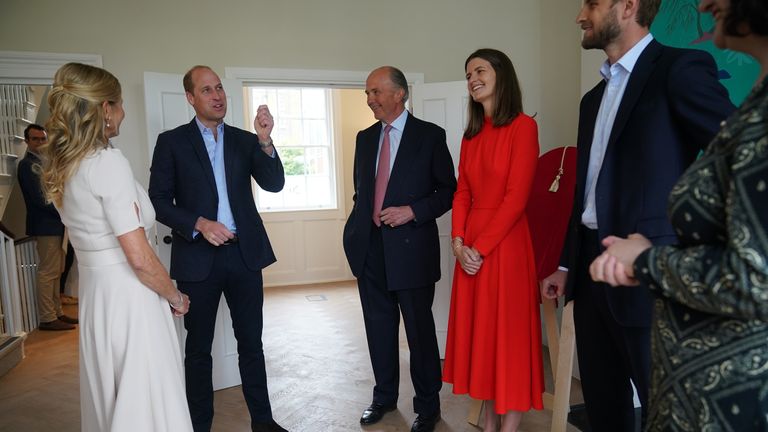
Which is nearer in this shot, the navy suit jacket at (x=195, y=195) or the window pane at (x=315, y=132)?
the navy suit jacket at (x=195, y=195)

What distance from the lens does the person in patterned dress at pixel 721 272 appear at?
71 centimetres

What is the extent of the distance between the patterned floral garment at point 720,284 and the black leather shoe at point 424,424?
1806mm

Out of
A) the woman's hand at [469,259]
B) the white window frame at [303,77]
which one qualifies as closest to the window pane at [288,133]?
the white window frame at [303,77]

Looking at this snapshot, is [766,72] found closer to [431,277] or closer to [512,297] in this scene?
[512,297]

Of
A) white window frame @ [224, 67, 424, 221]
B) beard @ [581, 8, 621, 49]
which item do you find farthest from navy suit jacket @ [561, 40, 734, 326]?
white window frame @ [224, 67, 424, 221]

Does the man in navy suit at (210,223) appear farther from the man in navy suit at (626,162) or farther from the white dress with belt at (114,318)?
the man in navy suit at (626,162)

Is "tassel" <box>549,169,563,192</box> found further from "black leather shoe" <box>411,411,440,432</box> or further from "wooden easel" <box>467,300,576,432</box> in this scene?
"black leather shoe" <box>411,411,440,432</box>

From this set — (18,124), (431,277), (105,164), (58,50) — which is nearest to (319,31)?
(58,50)

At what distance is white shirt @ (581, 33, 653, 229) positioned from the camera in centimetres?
145

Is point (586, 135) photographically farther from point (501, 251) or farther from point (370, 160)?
point (370, 160)

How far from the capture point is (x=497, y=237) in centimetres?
207

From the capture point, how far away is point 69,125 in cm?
151

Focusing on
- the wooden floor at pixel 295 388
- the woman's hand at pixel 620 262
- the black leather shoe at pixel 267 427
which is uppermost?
the woman's hand at pixel 620 262

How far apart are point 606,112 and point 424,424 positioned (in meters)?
1.76
